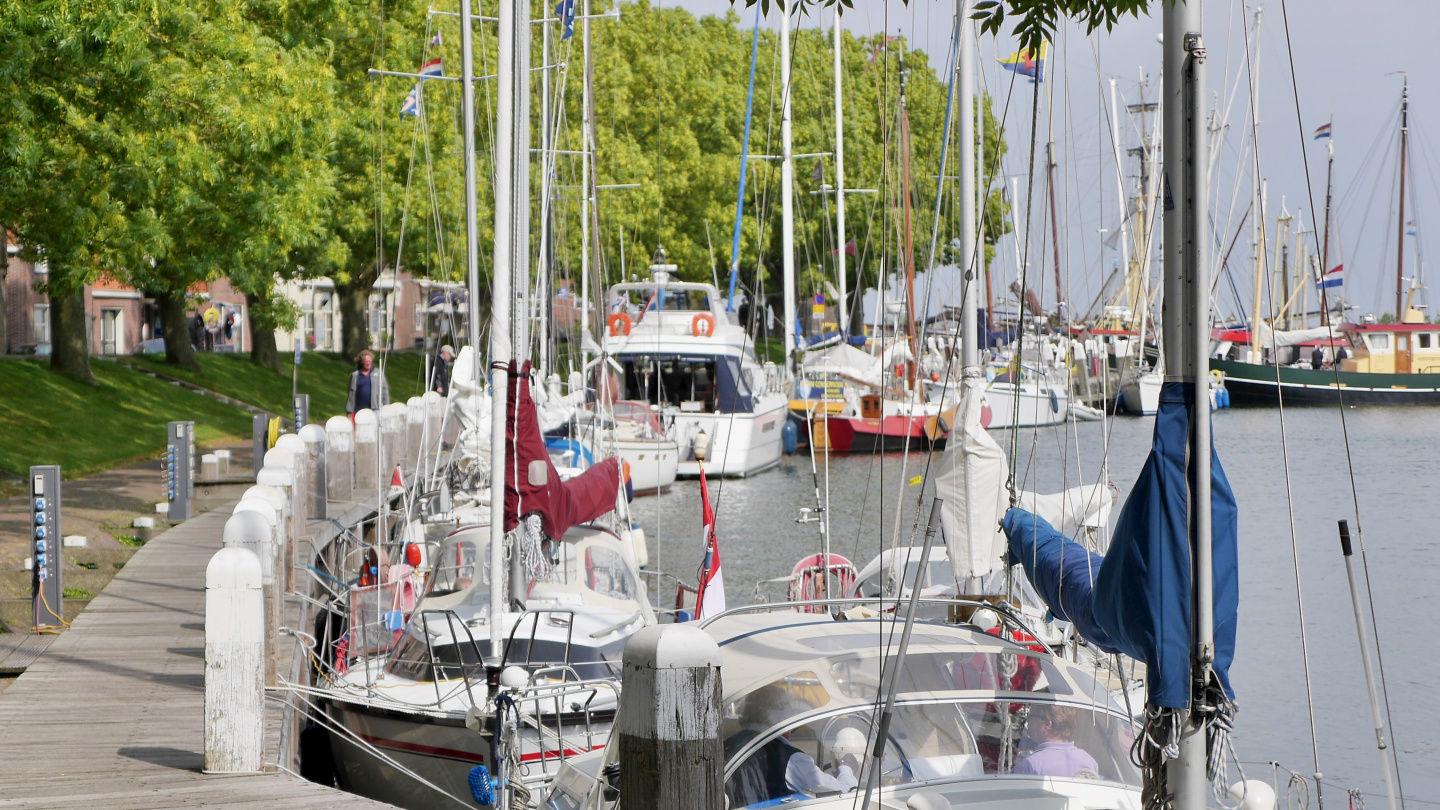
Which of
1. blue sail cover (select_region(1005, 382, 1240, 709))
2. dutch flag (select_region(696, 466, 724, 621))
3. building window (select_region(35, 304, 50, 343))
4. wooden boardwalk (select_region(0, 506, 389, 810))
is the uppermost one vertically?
building window (select_region(35, 304, 50, 343))

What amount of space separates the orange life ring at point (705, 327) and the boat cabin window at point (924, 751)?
87.8 feet

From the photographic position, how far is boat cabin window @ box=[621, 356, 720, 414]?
32625mm

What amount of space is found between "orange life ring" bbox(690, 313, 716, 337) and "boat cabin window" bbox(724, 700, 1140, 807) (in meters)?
26.8

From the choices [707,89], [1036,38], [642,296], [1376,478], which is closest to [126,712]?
[1036,38]

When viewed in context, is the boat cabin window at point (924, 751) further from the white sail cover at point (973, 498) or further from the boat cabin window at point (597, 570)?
the boat cabin window at point (597, 570)

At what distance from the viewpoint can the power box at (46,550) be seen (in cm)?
1148

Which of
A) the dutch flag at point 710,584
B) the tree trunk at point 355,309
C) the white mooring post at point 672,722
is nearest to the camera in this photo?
the white mooring post at point 672,722

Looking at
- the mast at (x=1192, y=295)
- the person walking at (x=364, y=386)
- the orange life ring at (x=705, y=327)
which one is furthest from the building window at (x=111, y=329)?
the mast at (x=1192, y=295)

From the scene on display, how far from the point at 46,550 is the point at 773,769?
26.6 ft

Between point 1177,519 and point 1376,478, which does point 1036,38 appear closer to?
point 1177,519

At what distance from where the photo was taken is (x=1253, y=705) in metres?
13.7

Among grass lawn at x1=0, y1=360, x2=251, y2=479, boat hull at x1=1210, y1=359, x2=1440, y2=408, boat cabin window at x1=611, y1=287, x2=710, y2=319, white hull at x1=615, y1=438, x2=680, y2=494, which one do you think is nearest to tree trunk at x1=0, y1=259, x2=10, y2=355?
grass lawn at x1=0, y1=360, x2=251, y2=479

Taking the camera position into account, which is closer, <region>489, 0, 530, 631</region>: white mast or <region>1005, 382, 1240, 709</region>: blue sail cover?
<region>1005, 382, 1240, 709</region>: blue sail cover

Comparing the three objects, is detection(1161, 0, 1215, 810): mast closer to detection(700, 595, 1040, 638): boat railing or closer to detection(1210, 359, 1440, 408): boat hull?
detection(700, 595, 1040, 638): boat railing
